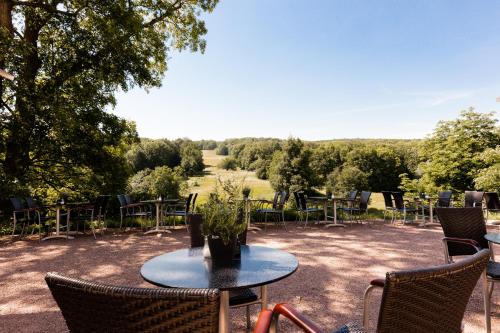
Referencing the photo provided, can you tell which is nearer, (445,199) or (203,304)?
(203,304)

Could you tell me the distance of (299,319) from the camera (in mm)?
1232

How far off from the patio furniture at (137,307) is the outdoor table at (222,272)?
0.54 m

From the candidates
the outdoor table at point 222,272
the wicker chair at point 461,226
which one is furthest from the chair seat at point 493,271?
the outdoor table at point 222,272

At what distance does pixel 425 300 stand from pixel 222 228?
115 cm

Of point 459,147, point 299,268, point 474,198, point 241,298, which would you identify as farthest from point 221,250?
point 459,147

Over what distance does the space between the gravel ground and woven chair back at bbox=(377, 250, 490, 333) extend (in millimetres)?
1748

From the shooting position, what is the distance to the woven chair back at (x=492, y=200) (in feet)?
27.2

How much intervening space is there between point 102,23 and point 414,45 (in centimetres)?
1407

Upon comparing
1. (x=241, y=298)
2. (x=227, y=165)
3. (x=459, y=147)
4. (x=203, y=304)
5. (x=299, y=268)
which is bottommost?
(x=299, y=268)

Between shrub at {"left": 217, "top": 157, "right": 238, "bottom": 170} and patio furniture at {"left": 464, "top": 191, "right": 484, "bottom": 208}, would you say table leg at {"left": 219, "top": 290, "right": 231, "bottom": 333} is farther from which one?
patio furniture at {"left": 464, "top": 191, "right": 484, "bottom": 208}

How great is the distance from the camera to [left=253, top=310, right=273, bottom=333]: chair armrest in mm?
1192

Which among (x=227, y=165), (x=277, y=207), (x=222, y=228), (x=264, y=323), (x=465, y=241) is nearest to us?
(x=264, y=323)

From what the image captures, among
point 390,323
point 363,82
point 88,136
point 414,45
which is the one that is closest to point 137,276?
point 390,323

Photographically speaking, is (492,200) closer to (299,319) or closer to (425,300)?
(425,300)
